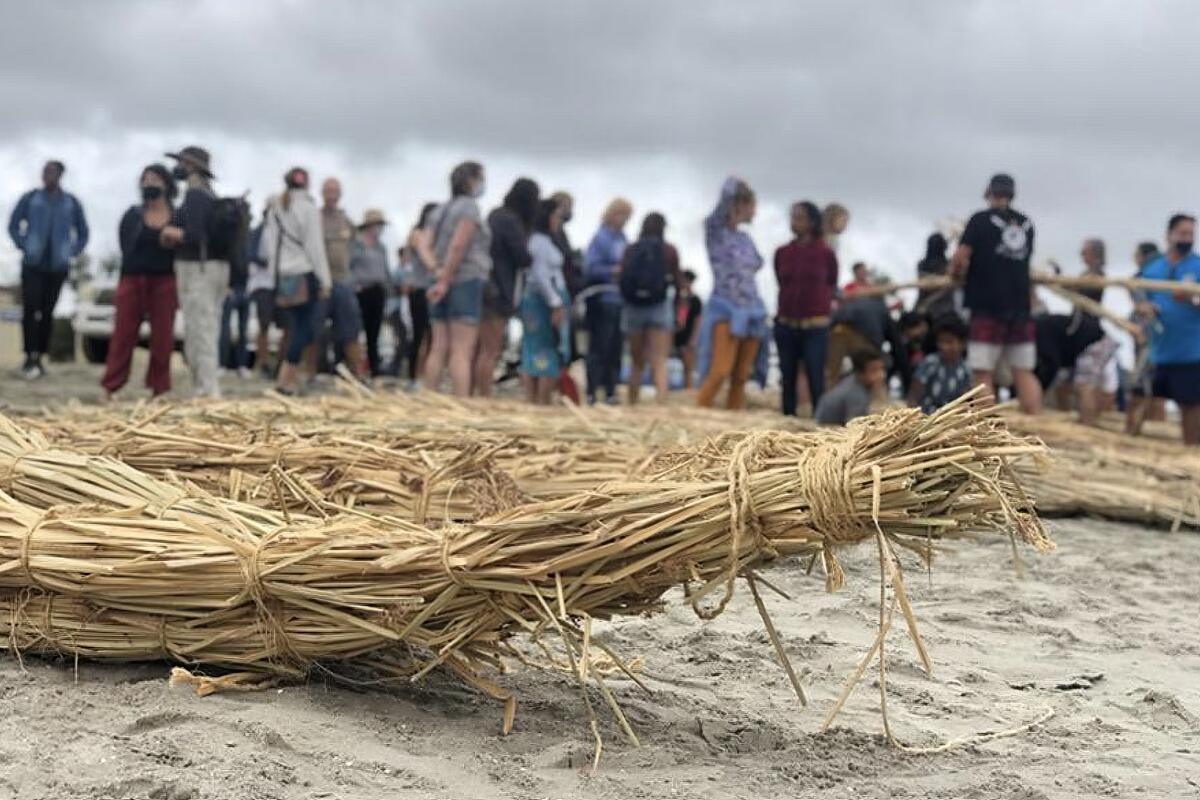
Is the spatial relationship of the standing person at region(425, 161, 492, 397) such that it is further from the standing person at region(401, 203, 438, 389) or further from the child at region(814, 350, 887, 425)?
the child at region(814, 350, 887, 425)

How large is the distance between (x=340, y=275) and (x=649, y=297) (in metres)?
2.32

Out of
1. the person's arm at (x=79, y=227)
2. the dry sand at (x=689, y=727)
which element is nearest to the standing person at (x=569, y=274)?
the person's arm at (x=79, y=227)

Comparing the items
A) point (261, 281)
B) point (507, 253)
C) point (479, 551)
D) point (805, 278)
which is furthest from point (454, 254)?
point (479, 551)

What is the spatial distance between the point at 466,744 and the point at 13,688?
81 centimetres

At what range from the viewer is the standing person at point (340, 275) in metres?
11.2

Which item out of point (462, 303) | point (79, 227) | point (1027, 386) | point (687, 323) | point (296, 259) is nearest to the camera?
point (1027, 386)

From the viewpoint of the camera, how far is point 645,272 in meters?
10.1

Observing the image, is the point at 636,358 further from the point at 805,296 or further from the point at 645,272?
the point at 805,296

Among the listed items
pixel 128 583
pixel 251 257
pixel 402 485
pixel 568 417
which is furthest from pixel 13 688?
pixel 251 257

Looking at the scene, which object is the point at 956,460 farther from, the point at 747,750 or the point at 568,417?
the point at 568,417

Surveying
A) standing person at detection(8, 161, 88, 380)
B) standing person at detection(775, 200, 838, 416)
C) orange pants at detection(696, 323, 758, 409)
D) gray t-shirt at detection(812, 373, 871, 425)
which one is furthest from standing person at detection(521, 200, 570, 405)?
standing person at detection(8, 161, 88, 380)

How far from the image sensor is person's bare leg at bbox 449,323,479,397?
356 inches

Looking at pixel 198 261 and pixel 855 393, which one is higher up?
pixel 198 261

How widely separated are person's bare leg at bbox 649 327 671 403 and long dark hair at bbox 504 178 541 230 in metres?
1.43
